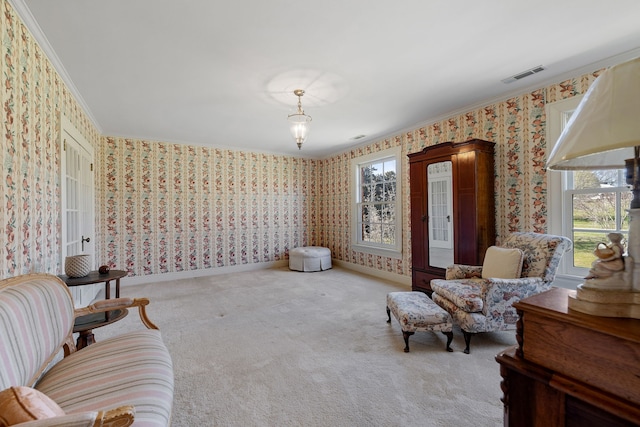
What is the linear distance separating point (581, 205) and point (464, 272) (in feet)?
4.13

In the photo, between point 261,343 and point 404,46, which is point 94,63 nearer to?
point 404,46

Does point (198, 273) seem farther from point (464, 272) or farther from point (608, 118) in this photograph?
point (608, 118)

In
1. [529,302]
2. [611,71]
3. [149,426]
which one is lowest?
[149,426]

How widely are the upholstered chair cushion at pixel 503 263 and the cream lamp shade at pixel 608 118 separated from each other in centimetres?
217

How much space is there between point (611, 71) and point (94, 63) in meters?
3.36

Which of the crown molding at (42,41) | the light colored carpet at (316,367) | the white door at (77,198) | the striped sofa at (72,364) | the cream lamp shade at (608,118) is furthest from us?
the white door at (77,198)

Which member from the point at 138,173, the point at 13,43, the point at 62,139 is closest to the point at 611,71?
the point at 13,43

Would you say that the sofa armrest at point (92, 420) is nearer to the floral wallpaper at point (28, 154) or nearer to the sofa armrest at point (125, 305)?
the sofa armrest at point (125, 305)

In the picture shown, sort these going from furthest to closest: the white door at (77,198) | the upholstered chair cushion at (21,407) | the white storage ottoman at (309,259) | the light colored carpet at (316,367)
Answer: the white storage ottoman at (309,259) < the white door at (77,198) < the light colored carpet at (316,367) < the upholstered chair cushion at (21,407)

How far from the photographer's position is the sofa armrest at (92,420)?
0.75 meters

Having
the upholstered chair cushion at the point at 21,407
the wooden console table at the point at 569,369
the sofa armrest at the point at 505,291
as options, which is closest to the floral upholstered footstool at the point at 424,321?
the sofa armrest at the point at 505,291

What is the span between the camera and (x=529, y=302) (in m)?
0.92

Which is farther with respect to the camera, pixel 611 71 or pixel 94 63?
pixel 94 63

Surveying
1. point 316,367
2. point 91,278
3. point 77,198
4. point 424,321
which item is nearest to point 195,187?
point 77,198
